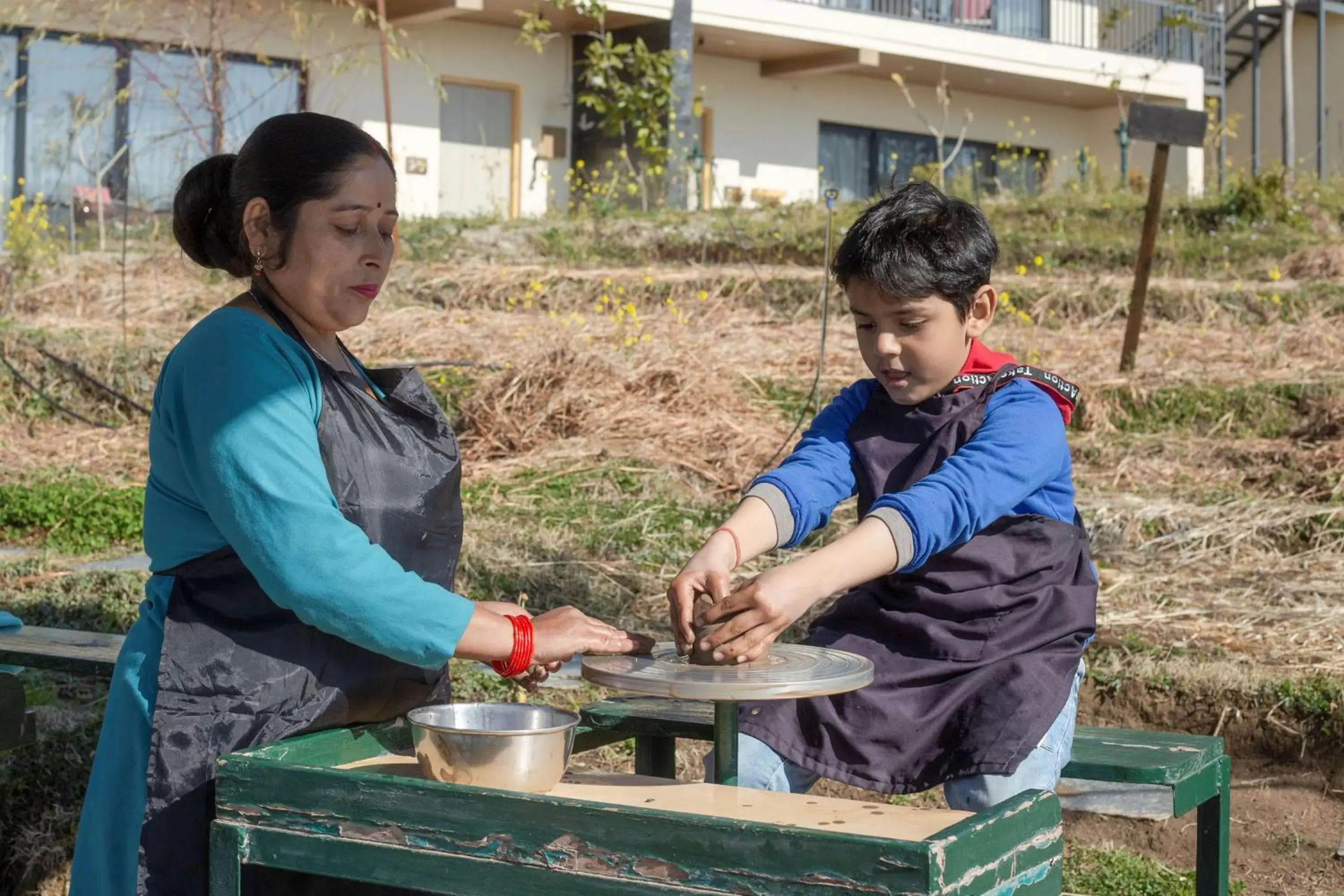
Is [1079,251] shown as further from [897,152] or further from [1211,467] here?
[897,152]

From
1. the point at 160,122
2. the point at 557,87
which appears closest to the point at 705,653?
the point at 160,122

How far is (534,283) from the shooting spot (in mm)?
10617

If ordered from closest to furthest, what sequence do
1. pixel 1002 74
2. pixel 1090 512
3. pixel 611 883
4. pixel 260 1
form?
pixel 611 883 → pixel 1090 512 → pixel 260 1 → pixel 1002 74

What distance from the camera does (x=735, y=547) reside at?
2.93 metres

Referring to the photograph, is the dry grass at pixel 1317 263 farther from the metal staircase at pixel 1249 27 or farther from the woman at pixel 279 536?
the metal staircase at pixel 1249 27

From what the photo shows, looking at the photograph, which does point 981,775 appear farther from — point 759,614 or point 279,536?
point 279,536

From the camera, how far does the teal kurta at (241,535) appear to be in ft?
7.98

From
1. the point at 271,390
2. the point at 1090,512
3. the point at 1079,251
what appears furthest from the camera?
the point at 1079,251

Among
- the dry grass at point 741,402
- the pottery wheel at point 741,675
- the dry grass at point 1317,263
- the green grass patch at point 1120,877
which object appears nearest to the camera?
the pottery wheel at point 741,675

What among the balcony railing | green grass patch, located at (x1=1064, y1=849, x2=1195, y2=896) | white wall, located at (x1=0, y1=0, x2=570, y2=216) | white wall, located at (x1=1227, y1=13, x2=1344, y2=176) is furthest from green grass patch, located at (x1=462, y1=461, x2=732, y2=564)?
white wall, located at (x1=1227, y1=13, x2=1344, y2=176)

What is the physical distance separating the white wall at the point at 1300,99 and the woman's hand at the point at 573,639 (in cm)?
2559

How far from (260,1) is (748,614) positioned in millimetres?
17665

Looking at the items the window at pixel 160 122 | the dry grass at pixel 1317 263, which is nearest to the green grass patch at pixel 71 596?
the dry grass at pixel 1317 263

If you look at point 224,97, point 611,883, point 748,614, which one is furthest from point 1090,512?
point 224,97
